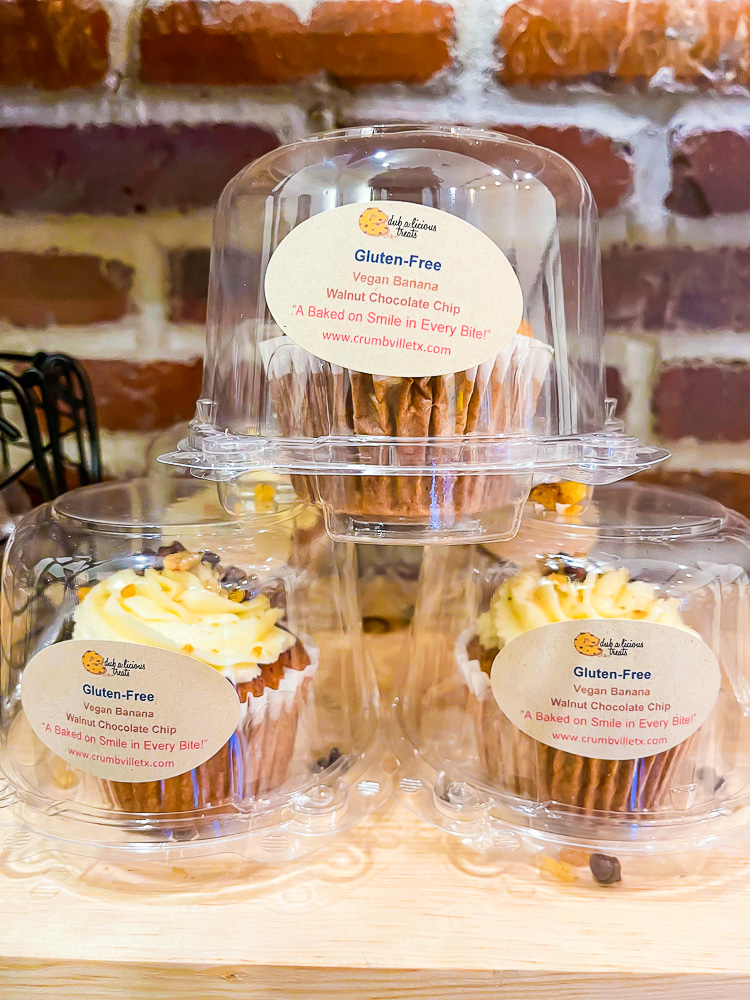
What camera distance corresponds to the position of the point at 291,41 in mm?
715

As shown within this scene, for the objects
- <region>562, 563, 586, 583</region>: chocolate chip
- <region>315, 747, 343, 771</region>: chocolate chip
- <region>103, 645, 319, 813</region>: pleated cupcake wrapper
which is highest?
<region>562, 563, 586, 583</region>: chocolate chip

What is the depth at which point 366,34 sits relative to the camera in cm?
71

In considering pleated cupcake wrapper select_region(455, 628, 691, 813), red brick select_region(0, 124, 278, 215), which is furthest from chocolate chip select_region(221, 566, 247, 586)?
red brick select_region(0, 124, 278, 215)

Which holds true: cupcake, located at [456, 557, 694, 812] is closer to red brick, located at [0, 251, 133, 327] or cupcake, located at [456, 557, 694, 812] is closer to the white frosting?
the white frosting

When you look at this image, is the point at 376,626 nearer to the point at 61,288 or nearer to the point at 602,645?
the point at 602,645

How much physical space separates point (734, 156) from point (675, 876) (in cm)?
68

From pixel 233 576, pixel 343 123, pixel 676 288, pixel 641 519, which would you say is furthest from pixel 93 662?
pixel 676 288

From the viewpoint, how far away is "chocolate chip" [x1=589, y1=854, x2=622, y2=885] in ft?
1.72

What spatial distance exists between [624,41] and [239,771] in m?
0.77

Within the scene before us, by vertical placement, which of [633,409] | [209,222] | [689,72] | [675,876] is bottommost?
[675,876]

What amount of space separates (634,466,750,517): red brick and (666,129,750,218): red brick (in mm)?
279

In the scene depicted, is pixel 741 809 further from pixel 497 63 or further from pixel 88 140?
pixel 88 140

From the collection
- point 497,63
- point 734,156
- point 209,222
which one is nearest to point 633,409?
point 734,156

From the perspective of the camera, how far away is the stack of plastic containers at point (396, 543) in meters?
0.49
